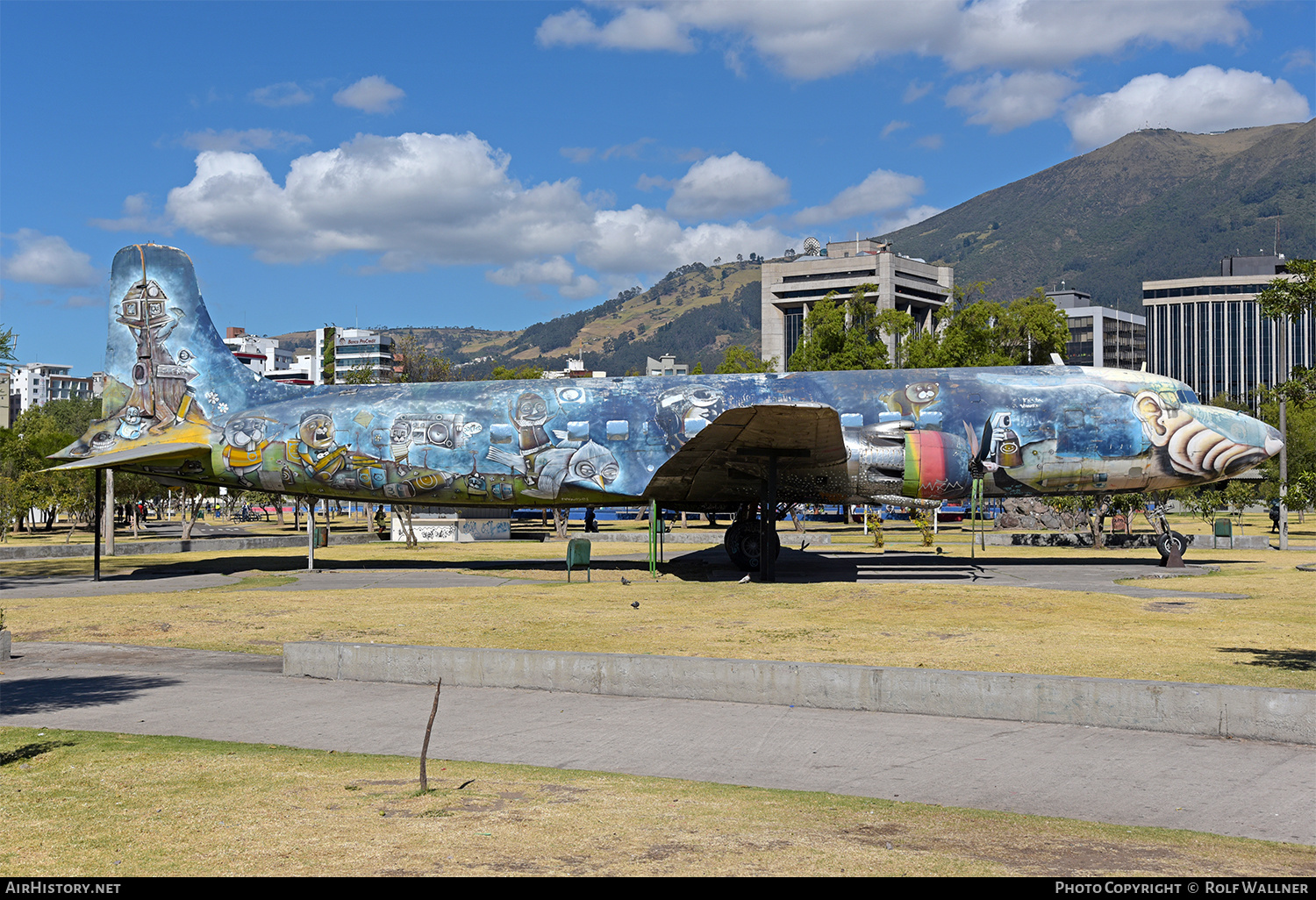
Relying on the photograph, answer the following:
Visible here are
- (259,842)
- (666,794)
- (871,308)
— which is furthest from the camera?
(871,308)

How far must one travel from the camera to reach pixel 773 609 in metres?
24.9

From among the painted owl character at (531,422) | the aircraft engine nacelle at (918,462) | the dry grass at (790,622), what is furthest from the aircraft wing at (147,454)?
the aircraft engine nacelle at (918,462)

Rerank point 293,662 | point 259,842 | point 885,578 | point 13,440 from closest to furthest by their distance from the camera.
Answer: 1. point 259,842
2. point 293,662
3. point 885,578
4. point 13,440

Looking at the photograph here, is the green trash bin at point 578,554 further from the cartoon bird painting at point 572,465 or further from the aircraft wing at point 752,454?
the aircraft wing at point 752,454

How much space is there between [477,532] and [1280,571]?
138ft

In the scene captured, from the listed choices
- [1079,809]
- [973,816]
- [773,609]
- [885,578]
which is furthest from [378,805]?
[885,578]

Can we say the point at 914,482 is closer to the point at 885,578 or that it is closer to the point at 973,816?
the point at 885,578

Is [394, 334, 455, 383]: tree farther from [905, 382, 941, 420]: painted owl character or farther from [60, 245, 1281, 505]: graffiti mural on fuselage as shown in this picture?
[905, 382, 941, 420]: painted owl character

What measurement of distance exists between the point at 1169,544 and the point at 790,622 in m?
18.9

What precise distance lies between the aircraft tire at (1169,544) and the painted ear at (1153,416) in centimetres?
453

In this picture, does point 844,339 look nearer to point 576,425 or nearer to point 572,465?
point 576,425

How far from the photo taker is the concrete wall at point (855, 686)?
40.7 feet

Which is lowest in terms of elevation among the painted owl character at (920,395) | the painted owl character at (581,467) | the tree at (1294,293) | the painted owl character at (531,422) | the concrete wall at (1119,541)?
the concrete wall at (1119,541)

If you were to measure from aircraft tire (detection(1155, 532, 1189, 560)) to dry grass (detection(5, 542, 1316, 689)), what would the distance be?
94.8 inches
